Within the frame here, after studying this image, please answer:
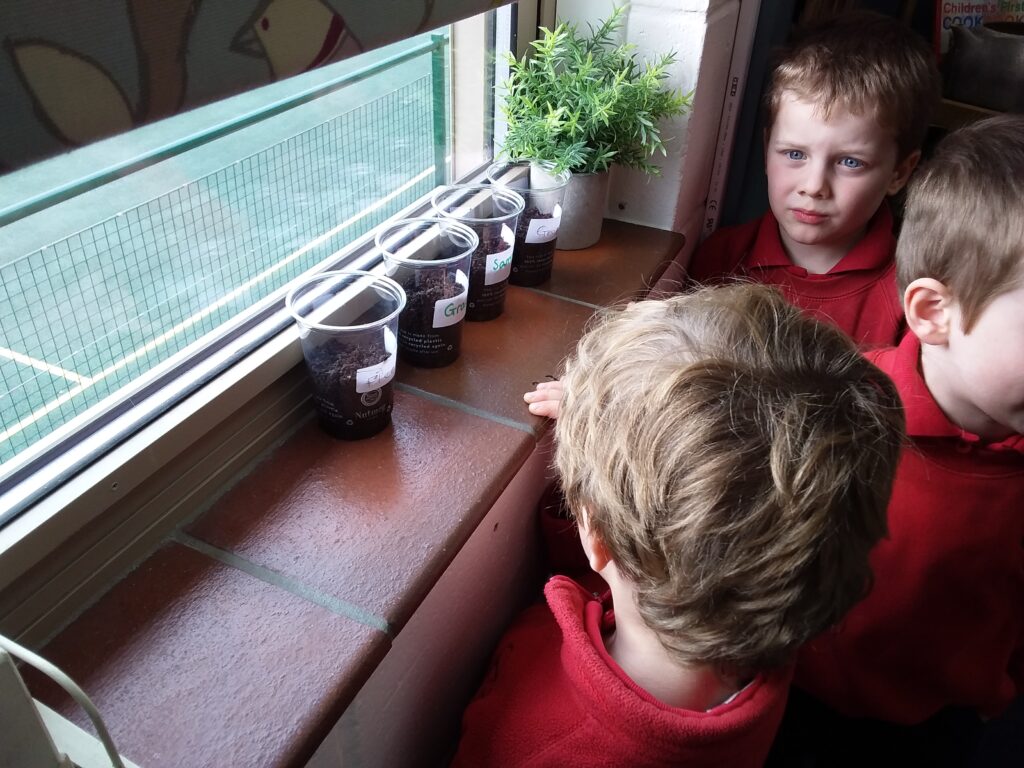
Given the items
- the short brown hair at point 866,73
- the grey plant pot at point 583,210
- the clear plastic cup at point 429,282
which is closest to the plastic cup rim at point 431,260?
the clear plastic cup at point 429,282

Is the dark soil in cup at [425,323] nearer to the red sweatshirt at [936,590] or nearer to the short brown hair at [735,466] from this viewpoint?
the short brown hair at [735,466]

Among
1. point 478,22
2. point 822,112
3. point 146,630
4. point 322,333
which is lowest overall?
point 146,630

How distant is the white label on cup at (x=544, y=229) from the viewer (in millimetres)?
1069

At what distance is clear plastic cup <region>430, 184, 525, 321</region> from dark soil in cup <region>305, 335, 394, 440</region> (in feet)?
0.74

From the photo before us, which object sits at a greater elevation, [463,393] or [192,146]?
[192,146]

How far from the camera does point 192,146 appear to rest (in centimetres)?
70

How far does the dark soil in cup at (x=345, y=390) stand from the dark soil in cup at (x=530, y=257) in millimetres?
340

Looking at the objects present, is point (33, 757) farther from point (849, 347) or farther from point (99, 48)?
point (849, 347)

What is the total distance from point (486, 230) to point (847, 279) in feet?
2.22

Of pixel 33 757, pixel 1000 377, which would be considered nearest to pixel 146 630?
pixel 33 757

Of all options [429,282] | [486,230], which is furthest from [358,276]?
[486,230]

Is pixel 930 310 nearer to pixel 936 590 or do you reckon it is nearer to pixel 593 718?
pixel 936 590

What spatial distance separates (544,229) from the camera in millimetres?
1081

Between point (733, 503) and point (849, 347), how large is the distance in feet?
0.57
